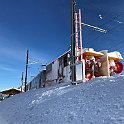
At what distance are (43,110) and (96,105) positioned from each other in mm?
3021

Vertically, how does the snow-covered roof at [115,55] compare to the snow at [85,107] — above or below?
above

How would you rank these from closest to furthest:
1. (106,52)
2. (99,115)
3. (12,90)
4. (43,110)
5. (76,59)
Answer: (99,115)
(43,110)
(76,59)
(106,52)
(12,90)

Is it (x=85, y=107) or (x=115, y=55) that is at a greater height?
(x=115, y=55)

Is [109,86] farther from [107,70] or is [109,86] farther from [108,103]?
[107,70]

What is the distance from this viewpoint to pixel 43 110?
34.4ft

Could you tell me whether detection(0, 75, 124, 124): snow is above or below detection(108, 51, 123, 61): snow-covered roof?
below

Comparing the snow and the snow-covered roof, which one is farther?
the snow-covered roof

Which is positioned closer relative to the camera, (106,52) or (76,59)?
(76,59)

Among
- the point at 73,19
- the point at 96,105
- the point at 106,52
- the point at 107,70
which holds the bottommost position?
the point at 96,105

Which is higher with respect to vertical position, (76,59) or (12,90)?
(76,59)

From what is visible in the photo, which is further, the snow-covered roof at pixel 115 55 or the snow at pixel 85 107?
the snow-covered roof at pixel 115 55

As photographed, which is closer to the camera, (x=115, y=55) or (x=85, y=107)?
(x=85, y=107)

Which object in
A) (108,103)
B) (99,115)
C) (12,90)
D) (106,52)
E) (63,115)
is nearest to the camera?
(99,115)

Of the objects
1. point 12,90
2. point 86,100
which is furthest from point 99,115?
point 12,90
